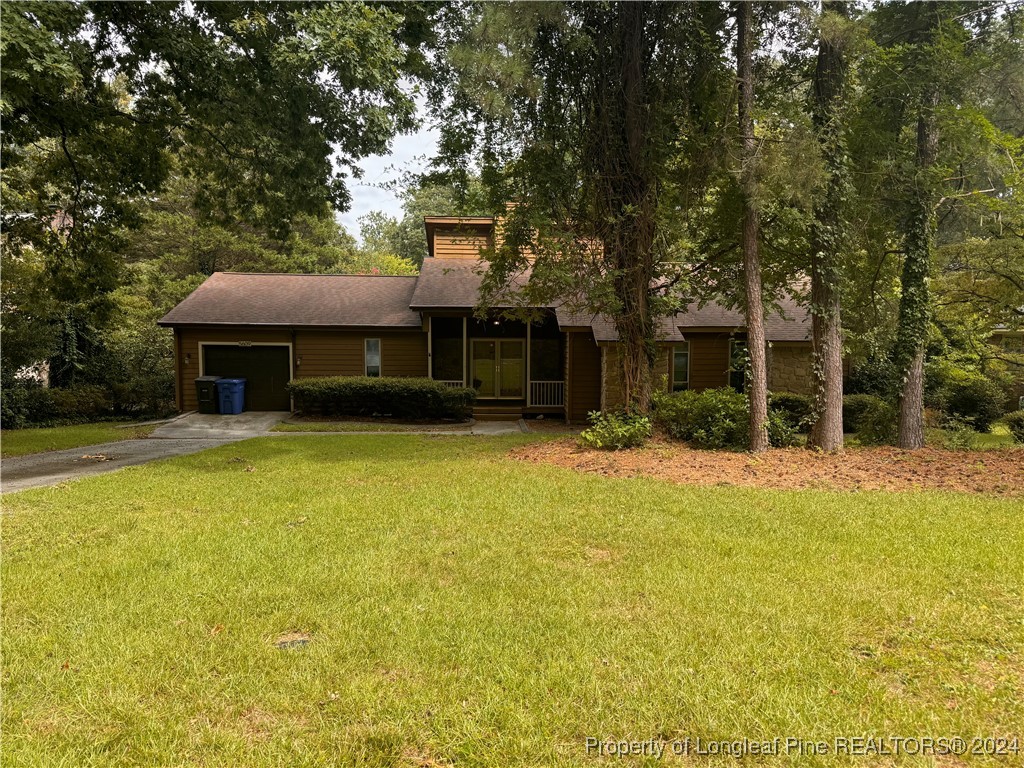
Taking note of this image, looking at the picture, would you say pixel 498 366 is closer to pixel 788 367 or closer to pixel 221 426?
pixel 221 426

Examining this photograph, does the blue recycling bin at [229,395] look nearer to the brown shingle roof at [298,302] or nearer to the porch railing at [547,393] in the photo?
the brown shingle roof at [298,302]

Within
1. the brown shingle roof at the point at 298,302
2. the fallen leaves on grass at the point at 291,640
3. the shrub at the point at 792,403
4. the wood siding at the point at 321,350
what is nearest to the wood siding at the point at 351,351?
the wood siding at the point at 321,350

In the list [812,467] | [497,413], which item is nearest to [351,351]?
[497,413]

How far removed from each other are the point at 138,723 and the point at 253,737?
553 mm

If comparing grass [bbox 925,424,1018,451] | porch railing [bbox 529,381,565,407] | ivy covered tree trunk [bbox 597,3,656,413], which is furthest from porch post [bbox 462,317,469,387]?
grass [bbox 925,424,1018,451]

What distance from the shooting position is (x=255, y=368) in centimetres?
1744

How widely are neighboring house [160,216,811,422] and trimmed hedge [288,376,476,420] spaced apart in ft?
5.21

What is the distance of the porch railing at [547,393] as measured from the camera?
57.2ft

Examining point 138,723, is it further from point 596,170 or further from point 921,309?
point 921,309

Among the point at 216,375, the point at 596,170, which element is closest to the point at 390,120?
the point at 596,170

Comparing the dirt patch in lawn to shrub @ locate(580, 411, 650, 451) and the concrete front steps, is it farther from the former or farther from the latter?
the concrete front steps

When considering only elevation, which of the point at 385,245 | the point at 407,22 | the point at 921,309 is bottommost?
the point at 921,309

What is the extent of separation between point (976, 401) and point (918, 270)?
10133mm

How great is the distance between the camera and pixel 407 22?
9.81m
